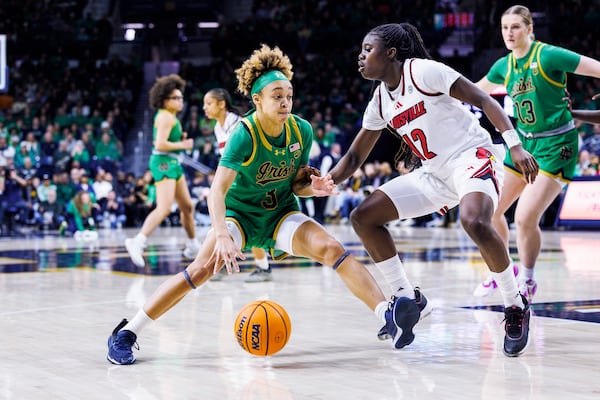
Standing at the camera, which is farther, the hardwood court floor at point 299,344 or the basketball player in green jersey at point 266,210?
the basketball player in green jersey at point 266,210

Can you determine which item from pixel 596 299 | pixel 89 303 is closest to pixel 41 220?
pixel 89 303

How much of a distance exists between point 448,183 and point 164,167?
535 centimetres

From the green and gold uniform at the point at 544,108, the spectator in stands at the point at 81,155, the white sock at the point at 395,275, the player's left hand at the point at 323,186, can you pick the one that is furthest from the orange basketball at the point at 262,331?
the spectator in stands at the point at 81,155

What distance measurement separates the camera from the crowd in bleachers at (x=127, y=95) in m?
18.8

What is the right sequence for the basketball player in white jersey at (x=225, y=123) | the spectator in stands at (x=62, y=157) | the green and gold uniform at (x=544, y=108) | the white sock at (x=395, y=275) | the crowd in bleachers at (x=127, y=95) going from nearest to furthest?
1. the white sock at (x=395, y=275)
2. the green and gold uniform at (x=544, y=108)
3. the basketball player in white jersey at (x=225, y=123)
4. the crowd in bleachers at (x=127, y=95)
5. the spectator in stands at (x=62, y=157)

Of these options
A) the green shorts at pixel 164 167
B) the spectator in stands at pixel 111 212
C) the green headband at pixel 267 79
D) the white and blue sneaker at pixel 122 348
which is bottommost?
the spectator in stands at pixel 111 212

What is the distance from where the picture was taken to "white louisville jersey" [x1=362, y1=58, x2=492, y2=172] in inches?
201

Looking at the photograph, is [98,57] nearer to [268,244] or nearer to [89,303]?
[89,303]

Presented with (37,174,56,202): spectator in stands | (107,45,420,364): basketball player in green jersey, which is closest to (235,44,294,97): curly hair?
(107,45,420,364): basketball player in green jersey

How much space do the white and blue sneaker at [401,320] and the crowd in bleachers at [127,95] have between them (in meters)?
12.5

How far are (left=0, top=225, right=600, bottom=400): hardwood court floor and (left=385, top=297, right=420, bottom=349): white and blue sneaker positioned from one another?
109 mm

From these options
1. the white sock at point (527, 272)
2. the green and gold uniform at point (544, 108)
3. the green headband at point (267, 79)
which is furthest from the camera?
the white sock at point (527, 272)

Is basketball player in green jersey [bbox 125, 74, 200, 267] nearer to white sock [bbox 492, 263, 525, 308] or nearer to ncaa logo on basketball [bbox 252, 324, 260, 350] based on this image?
A: ncaa logo on basketball [bbox 252, 324, 260, 350]

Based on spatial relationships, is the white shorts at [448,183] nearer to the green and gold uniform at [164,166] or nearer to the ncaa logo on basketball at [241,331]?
the ncaa logo on basketball at [241,331]
